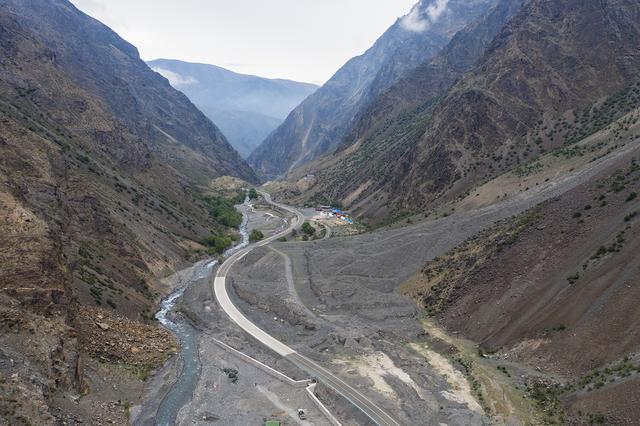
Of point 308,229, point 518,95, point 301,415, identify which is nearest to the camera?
point 301,415

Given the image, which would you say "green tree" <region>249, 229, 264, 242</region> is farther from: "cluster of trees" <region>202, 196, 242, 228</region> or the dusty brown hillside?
the dusty brown hillside

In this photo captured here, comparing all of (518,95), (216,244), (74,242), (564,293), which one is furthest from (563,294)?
(518,95)

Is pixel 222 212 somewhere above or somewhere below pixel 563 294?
below

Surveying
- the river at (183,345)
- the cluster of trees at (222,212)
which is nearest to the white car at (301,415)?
the river at (183,345)

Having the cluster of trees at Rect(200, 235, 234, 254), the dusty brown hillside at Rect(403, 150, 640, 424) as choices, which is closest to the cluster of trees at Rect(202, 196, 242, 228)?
the cluster of trees at Rect(200, 235, 234, 254)

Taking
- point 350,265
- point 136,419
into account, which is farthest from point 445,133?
point 136,419

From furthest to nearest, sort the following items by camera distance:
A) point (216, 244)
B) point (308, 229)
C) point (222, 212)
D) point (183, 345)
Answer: point (222, 212), point (308, 229), point (216, 244), point (183, 345)

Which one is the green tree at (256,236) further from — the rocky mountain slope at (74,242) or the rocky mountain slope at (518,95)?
the rocky mountain slope at (518,95)

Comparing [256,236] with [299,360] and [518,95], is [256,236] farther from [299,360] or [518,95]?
[518,95]
